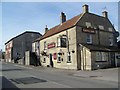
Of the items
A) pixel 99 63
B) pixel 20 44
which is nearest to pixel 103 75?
pixel 99 63

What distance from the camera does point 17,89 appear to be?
1223cm

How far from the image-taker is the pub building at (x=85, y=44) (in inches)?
1242

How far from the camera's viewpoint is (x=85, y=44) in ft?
109

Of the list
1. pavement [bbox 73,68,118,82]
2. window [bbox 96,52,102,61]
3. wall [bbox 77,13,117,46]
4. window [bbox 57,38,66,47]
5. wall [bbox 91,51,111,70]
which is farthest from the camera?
window [bbox 57,38,66,47]

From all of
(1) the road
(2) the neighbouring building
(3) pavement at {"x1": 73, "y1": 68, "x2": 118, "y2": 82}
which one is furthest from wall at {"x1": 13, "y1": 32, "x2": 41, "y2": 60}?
(1) the road

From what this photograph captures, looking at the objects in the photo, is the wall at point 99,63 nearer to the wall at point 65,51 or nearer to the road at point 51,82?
the wall at point 65,51

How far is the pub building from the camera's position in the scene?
31.5 m

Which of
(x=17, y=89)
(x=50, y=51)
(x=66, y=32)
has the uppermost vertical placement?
(x=66, y=32)

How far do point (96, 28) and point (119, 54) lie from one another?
5835mm

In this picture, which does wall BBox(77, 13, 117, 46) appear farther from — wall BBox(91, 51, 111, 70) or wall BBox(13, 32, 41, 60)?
wall BBox(13, 32, 41, 60)

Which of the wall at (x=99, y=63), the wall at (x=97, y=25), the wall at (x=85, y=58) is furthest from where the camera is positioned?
the wall at (x=97, y=25)

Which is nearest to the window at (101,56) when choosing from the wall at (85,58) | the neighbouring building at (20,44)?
the wall at (85,58)

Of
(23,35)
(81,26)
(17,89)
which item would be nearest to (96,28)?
(81,26)

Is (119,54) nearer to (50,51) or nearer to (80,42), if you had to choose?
(80,42)
